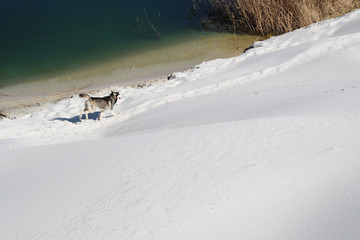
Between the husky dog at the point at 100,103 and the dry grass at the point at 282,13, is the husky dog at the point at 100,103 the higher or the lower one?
the lower one

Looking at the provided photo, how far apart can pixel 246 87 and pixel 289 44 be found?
3016mm

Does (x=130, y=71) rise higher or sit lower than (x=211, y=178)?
higher

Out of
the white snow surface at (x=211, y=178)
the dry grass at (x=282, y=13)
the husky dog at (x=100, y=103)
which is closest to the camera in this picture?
the white snow surface at (x=211, y=178)

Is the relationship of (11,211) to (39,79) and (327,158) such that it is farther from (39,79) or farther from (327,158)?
(39,79)

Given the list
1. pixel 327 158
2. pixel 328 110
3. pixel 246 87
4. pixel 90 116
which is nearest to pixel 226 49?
pixel 246 87

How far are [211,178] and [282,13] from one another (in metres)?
9.28

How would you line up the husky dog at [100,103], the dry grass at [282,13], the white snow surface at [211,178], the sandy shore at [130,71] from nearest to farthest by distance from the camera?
the white snow surface at [211,178] → the husky dog at [100,103] → the sandy shore at [130,71] → the dry grass at [282,13]

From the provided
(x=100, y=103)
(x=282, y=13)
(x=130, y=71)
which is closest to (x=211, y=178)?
(x=100, y=103)

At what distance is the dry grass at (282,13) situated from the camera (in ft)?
37.0

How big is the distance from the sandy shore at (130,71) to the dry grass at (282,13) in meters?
0.52

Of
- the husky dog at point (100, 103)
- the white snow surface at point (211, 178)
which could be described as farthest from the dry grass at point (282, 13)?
the husky dog at point (100, 103)

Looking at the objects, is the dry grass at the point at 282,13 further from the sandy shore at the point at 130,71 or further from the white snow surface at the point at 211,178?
the white snow surface at the point at 211,178

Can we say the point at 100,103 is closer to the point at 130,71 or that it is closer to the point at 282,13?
the point at 130,71

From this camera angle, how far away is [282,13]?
11.6m
